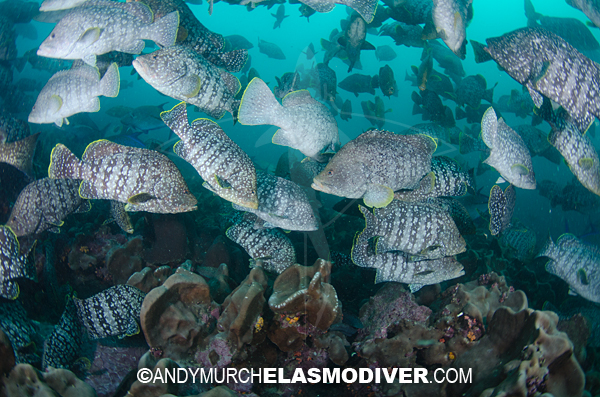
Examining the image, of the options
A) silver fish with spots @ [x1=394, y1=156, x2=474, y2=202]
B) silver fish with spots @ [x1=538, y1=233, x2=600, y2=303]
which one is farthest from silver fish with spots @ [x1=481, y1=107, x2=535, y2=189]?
silver fish with spots @ [x1=538, y1=233, x2=600, y2=303]

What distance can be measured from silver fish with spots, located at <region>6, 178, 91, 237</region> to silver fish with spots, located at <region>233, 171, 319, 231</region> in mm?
1942

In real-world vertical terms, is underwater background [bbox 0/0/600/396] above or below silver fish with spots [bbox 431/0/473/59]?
below

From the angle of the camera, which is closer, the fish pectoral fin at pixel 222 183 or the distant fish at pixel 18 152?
the fish pectoral fin at pixel 222 183

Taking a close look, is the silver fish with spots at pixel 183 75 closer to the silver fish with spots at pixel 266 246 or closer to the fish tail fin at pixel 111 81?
the fish tail fin at pixel 111 81

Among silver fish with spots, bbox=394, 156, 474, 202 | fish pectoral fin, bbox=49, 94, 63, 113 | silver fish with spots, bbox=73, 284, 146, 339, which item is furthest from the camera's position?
fish pectoral fin, bbox=49, 94, 63, 113

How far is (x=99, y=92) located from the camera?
3350 millimetres

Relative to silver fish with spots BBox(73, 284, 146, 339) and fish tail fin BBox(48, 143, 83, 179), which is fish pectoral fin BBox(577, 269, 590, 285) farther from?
fish tail fin BBox(48, 143, 83, 179)

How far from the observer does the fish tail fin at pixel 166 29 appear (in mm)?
3160

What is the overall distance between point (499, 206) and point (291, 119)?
259cm

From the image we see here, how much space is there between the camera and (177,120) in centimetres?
282

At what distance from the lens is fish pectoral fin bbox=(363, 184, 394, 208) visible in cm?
257

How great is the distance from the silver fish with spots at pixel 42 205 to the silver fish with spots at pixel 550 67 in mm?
4728

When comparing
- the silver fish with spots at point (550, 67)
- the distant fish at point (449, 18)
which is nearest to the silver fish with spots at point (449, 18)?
the distant fish at point (449, 18)

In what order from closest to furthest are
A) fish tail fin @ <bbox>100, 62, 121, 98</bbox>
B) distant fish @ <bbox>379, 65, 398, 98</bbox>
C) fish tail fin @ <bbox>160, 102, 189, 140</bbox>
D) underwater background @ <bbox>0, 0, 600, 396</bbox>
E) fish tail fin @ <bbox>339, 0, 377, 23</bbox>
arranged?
underwater background @ <bbox>0, 0, 600, 396</bbox> → fish tail fin @ <bbox>160, 102, 189, 140</bbox> → fish tail fin @ <bbox>100, 62, 121, 98</bbox> → fish tail fin @ <bbox>339, 0, 377, 23</bbox> → distant fish @ <bbox>379, 65, 398, 98</bbox>
